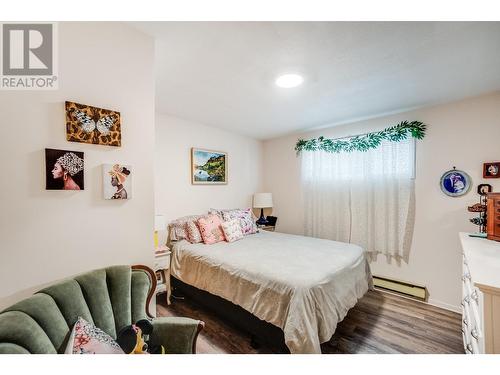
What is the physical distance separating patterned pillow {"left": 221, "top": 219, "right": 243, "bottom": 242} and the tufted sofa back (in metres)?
1.46

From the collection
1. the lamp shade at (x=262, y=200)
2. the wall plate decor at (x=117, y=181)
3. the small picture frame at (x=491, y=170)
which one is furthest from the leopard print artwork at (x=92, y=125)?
the small picture frame at (x=491, y=170)

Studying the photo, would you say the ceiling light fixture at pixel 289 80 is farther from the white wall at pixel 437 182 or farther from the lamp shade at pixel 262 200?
the lamp shade at pixel 262 200

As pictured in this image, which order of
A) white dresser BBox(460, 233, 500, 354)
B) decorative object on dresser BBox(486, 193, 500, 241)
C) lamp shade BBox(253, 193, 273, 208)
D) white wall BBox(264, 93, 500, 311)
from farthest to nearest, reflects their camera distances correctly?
1. lamp shade BBox(253, 193, 273, 208)
2. white wall BBox(264, 93, 500, 311)
3. decorative object on dresser BBox(486, 193, 500, 241)
4. white dresser BBox(460, 233, 500, 354)

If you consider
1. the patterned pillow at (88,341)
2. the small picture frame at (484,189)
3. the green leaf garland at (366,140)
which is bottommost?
the patterned pillow at (88,341)

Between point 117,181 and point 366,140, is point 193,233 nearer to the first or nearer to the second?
point 117,181

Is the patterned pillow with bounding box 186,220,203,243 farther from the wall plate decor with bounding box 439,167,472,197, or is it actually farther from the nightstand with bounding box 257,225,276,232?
the wall plate decor with bounding box 439,167,472,197

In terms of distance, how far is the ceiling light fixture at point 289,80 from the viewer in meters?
1.89

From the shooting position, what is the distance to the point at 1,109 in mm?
968

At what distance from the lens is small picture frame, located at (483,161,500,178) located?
2.16m

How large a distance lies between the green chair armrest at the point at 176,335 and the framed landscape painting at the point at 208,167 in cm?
227

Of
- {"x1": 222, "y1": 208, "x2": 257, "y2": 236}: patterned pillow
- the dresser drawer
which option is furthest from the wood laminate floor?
{"x1": 222, "y1": 208, "x2": 257, "y2": 236}: patterned pillow

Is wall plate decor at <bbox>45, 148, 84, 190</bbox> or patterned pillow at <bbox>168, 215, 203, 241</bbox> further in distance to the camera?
patterned pillow at <bbox>168, 215, 203, 241</bbox>

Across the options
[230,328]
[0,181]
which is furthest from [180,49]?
[230,328]
